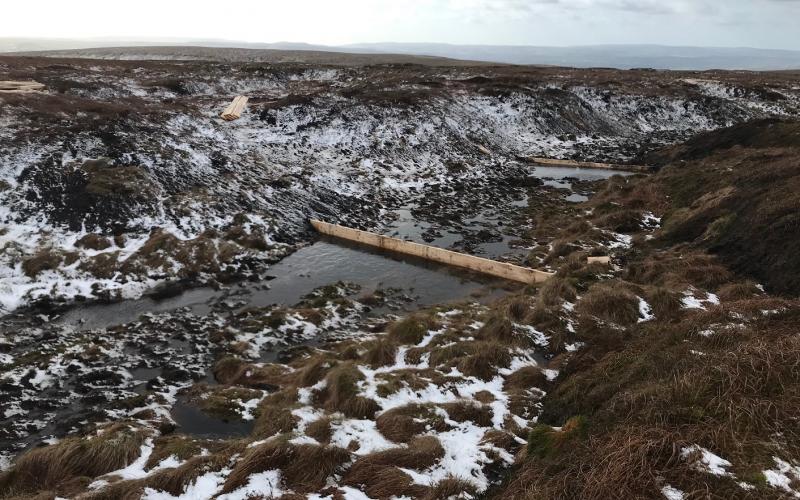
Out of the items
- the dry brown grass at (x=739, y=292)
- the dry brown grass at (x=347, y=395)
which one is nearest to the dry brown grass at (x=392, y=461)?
the dry brown grass at (x=347, y=395)

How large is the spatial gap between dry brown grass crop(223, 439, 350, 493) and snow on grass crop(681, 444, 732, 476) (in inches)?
186

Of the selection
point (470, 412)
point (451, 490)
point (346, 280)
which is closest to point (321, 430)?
point (451, 490)

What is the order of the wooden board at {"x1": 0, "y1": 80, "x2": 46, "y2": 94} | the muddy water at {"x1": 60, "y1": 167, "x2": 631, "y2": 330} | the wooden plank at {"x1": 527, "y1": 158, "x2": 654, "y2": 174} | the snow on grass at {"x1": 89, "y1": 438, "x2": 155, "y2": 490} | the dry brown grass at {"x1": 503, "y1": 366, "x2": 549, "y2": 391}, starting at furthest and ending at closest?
the wooden plank at {"x1": 527, "y1": 158, "x2": 654, "y2": 174} → the wooden board at {"x1": 0, "y1": 80, "x2": 46, "y2": 94} → the muddy water at {"x1": 60, "y1": 167, "x2": 631, "y2": 330} → the dry brown grass at {"x1": 503, "y1": 366, "x2": 549, "y2": 391} → the snow on grass at {"x1": 89, "y1": 438, "x2": 155, "y2": 490}

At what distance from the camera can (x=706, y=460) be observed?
518 cm

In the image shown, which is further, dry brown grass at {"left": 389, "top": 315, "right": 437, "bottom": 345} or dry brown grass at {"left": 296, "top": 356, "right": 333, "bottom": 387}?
dry brown grass at {"left": 389, "top": 315, "right": 437, "bottom": 345}

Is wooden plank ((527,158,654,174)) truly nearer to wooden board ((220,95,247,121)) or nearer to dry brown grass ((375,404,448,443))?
wooden board ((220,95,247,121))

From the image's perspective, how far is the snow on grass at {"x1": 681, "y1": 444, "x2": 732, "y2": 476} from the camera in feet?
16.6

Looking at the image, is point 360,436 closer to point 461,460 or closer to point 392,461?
point 392,461

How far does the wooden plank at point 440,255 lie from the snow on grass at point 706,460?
36.0 feet

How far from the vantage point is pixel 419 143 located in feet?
117

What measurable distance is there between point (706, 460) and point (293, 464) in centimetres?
551

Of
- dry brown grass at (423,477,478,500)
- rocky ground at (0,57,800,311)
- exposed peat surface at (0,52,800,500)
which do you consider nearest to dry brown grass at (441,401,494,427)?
exposed peat surface at (0,52,800,500)

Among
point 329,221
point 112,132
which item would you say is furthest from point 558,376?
point 112,132

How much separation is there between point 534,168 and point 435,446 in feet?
104
